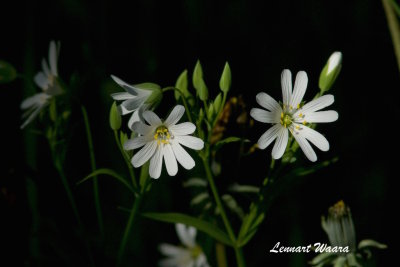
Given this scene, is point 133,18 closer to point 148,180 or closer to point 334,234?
point 148,180

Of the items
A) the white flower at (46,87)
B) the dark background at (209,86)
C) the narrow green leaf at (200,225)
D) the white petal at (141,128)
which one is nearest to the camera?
the white petal at (141,128)

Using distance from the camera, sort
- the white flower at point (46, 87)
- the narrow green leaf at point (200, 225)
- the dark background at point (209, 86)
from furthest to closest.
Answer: the dark background at point (209, 86) → the white flower at point (46, 87) → the narrow green leaf at point (200, 225)

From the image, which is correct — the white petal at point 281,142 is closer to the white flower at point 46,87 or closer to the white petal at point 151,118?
the white petal at point 151,118

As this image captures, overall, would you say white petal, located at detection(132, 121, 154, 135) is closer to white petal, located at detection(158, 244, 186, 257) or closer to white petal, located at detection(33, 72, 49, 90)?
white petal, located at detection(33, 72, 49, 90)

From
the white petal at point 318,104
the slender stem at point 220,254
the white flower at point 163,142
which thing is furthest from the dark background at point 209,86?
the white petal at point 318,104

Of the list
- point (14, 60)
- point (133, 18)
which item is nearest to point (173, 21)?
point (133, 18)

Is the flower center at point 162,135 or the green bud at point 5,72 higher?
the green bud at point 5,72

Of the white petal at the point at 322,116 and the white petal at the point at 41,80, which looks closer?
the white petal at the point at 322,116

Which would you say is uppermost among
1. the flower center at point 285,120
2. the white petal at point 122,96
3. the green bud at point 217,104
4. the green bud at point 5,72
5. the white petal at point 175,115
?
the green bud at point 5,72

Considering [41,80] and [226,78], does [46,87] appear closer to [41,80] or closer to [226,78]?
[41,80]
